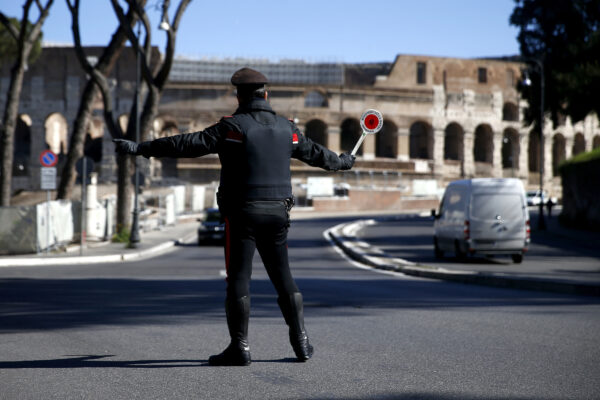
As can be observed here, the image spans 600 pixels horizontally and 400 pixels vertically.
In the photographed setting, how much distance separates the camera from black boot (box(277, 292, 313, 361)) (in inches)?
224

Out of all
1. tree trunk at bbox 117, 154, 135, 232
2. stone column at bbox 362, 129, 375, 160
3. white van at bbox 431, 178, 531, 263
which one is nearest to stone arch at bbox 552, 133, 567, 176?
stone column at bbox 362, 129, 375, 160

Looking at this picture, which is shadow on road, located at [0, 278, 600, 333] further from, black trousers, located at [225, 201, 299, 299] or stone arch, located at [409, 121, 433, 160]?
stone arch, located at [409, 121, 433, 160]

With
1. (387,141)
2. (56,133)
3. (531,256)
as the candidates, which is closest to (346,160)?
(531,256)

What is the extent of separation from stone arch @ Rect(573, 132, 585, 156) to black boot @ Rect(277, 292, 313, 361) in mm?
80305

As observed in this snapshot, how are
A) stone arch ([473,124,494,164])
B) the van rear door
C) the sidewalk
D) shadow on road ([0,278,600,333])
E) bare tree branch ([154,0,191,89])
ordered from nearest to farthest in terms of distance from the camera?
shadow on road ([0,278,600,333])
the van rear door
the sidewalk
bare tree branch ([154,0,191,89])
stone arch ([473,124,494,164])

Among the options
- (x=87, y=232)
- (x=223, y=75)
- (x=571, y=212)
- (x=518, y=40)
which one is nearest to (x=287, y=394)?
(x=87, y=232)

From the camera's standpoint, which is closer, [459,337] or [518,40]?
[459,337]

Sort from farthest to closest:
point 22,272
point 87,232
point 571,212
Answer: point 571,212 < point 87,232 < point 22,272

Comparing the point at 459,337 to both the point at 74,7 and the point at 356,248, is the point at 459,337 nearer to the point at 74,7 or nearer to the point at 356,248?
the point at 356,248

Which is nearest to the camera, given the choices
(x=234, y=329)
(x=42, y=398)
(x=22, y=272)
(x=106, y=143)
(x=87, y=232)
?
(x=42, y=398)

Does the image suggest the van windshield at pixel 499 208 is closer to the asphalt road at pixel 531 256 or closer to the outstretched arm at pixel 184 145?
the asphalt road at pixel 531 256

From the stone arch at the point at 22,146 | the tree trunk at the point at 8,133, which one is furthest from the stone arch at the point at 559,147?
the tree trunk at the point at 8,133

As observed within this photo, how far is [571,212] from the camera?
40594 mm

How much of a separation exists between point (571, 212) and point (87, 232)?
77.4 feet
